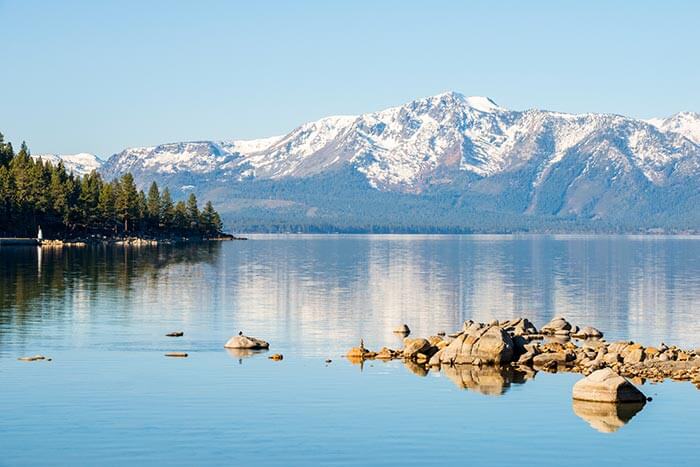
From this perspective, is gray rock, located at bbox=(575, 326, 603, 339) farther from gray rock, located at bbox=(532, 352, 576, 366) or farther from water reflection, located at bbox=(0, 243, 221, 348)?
water reflection, located at bbox=(0, 243, 221, 348)

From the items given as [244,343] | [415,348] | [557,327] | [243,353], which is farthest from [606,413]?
[557,327]

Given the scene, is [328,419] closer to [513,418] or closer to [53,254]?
[513,418]

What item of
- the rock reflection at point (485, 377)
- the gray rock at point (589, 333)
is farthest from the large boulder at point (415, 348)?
the gray rock at point (589, 333)

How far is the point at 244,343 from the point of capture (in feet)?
217

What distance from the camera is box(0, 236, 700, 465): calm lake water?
40.4m

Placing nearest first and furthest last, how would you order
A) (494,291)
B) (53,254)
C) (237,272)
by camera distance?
1. (494,291)
2. (237,272)
3. (53,254)

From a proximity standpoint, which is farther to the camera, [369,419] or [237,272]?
[237,272]

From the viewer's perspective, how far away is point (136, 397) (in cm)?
→ 4950

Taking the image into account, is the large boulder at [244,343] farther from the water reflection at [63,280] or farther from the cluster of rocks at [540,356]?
the water reflection at [63,280]

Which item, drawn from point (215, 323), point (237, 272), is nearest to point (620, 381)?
point (215, 323)

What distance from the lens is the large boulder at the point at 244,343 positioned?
2591 inches

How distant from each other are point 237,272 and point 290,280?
1814 centimetres

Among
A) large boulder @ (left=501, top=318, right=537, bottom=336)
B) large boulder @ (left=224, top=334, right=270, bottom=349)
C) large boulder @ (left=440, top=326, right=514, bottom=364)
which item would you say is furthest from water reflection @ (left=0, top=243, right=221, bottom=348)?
large boulder @ (left=501, top=318, right=537, bottom=336)

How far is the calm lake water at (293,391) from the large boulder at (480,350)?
318 centimetres
